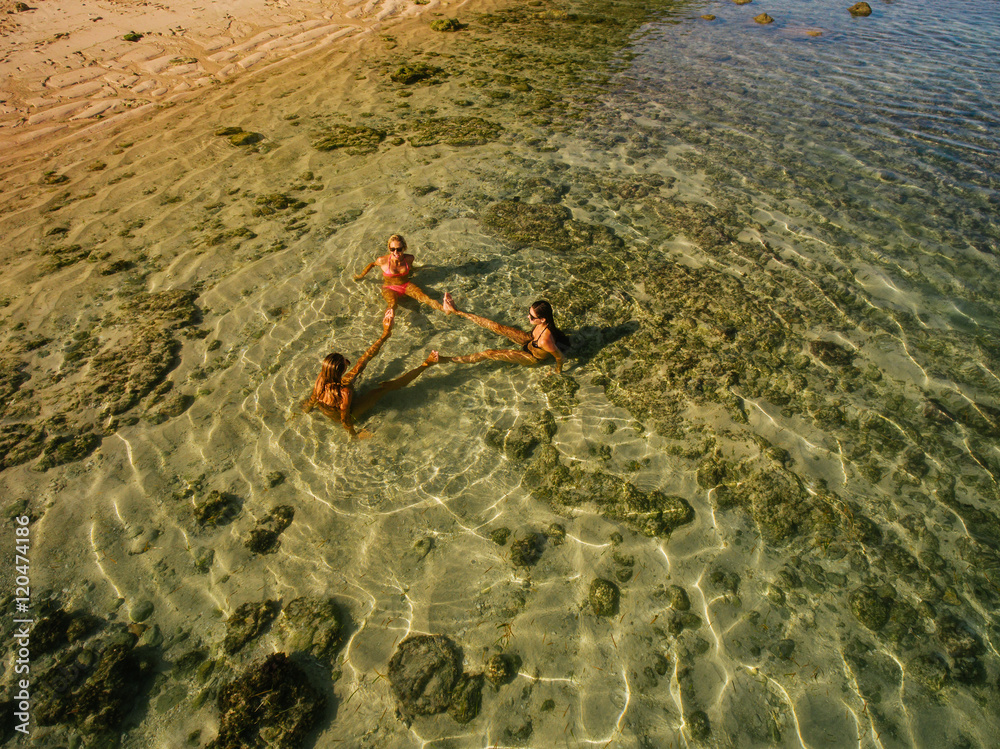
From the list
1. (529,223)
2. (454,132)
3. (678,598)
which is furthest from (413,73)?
(678,598)

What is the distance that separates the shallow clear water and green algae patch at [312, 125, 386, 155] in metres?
0.36

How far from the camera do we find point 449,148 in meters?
10.7

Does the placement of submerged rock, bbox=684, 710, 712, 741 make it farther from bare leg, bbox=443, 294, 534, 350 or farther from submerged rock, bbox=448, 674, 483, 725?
bare leg, bbox=443, 294, 534, 350

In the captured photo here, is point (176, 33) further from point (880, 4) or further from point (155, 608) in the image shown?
point (880, 4)

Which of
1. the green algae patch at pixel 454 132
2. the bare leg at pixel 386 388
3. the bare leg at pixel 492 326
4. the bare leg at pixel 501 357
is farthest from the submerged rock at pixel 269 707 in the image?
the green algae patch at pixel 454 132

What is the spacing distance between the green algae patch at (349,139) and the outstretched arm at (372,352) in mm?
5802

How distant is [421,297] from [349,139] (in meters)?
6.19

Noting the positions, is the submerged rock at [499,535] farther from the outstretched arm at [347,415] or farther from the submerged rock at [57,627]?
the submerged rock at [57,627]

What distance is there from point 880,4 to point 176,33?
90.6ft

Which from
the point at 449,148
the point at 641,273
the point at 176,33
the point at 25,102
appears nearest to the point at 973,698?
the point at 641,273

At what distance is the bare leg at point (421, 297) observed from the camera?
7020 millimetres

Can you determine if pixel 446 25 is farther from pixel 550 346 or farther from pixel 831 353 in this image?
pixel 831 353

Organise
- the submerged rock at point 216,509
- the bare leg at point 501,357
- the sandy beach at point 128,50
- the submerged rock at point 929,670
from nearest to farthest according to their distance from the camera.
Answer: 1. the submerged rock at point 929,670
2. the submerged rock at point 216,509
3. the bare leg at point 501,357
4. the sandy beach at point 128,50

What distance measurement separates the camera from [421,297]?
7070 mm
